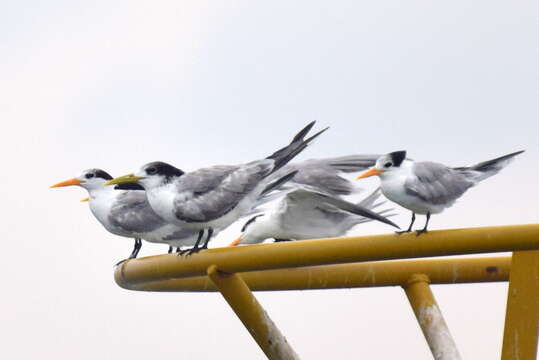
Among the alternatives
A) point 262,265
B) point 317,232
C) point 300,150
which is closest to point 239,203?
point 300,150

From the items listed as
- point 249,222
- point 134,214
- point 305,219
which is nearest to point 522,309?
point 134,214

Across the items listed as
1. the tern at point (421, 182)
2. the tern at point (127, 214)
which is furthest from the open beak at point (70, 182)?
the tern at point (421, 182)

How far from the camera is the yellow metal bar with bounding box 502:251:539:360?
40.9ft

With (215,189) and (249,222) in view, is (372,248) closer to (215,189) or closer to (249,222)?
(215,189)

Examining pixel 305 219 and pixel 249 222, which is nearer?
pixel 305 219

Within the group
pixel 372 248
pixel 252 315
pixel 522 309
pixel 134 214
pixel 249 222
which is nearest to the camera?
pixel 372 248

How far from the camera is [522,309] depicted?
1252cm

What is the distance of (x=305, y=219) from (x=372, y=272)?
3.63 metres

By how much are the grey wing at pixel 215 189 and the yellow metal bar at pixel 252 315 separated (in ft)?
3.27

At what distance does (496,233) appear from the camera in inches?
443

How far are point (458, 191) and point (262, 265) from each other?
2011mm

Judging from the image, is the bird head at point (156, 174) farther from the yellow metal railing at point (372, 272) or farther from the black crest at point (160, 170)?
the yellow metal railing at point (372, 272)

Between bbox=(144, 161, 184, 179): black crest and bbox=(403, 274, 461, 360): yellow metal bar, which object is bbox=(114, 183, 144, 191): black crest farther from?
bbox=(403, 274, 461, 360): yellow metal bar

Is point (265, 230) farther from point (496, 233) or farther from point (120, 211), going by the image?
point (496, 233)
